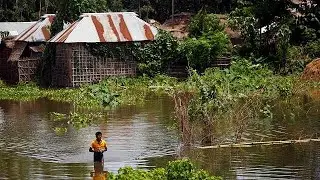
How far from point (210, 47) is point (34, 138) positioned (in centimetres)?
1618

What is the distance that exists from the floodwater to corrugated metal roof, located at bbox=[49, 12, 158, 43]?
8.77m

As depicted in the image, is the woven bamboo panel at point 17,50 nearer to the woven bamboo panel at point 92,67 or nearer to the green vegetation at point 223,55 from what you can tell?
the green vegetation at point 223,55

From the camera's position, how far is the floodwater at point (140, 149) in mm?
16203

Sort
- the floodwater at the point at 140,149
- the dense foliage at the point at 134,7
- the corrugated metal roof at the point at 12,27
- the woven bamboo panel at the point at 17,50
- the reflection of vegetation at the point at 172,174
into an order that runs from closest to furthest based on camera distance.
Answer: the reflection of vegetation at the point at 172,174, the floodwater at the point at 140,149, the woven bamboo panel at the point at 17,50, the corrugated metal roof at the point at 12,27, the dense foliage at the point at 134,7

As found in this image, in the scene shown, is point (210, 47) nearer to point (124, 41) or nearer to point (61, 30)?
point (124, 41)

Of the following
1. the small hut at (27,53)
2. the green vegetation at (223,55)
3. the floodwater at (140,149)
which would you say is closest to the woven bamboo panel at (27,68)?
the small hut at (27,53)

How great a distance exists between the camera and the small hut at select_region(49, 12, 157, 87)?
34.2 m

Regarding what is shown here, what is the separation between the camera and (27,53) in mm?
38656

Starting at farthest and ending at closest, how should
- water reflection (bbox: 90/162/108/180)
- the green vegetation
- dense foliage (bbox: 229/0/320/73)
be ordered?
1. dense foliage (bbox: 229/0/320/73)
2. the green vegetation
3. water reflection (bbox: 90/162/108/180)

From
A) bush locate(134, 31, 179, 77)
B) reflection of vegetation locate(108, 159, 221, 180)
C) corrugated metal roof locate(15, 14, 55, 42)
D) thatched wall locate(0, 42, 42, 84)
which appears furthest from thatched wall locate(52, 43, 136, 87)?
→ reflection of vegetation locate(108, 159, 221, 180)

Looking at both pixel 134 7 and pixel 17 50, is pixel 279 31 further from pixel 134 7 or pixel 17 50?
pixel 134 7

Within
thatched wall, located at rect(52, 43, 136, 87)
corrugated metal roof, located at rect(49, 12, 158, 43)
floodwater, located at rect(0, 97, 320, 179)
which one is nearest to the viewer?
floodwater, located at rect(0, 97, 320, 179)

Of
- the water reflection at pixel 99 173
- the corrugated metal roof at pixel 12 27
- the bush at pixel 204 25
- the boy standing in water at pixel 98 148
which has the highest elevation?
the bush at pixel 204 25

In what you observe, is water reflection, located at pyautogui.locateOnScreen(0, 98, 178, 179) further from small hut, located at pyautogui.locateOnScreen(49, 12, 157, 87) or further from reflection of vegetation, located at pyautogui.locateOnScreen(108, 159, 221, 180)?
small hut, located at pyautogui.locateOnScreen(49, 12, 157, 87)
